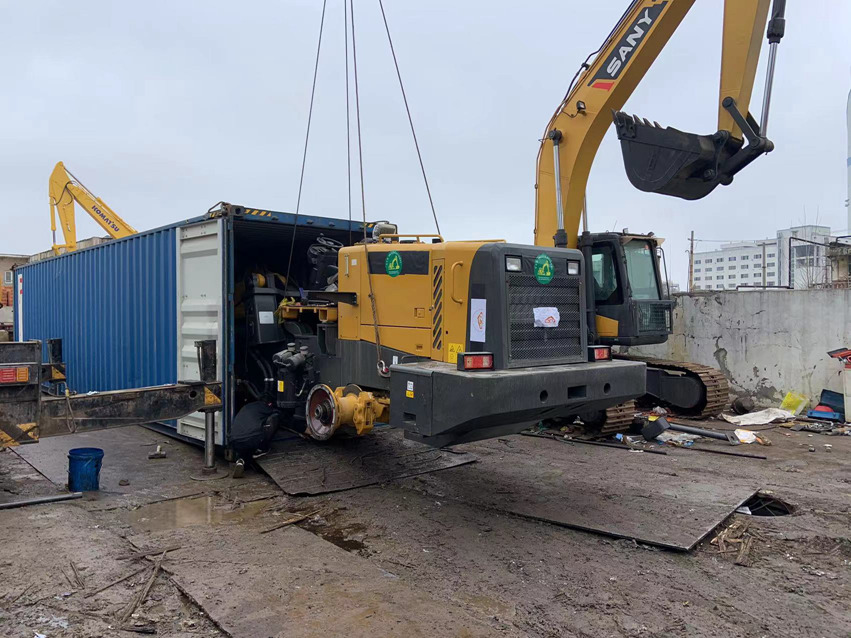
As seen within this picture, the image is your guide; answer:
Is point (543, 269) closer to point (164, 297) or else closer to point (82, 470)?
point (82, 470)

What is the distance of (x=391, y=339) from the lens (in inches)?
227

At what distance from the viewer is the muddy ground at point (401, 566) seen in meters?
3.67

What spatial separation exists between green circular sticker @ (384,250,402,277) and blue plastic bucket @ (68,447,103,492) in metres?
3.19

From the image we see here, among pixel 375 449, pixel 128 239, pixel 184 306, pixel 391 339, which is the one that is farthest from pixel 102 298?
pixel 391 339

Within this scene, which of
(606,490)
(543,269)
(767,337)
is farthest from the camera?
(767,337)

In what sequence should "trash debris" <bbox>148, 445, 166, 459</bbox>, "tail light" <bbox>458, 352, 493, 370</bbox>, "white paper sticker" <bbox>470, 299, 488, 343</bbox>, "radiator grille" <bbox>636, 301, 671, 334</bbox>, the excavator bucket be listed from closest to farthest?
"tail light" <bbox>458, 352, 493, 370</bbox>
"white paper sticker" <bbox>470, 299, 488, 343</bbox>
the excavator bucket
"trash debris" <bbox>148, 445, 166, 459</bbox>
"radiator grille" <bbox>636, 301, 671, 334</bbox>

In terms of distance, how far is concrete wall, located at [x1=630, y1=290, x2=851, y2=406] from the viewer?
10.9m

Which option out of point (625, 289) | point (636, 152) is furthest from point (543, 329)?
point (625, 289)

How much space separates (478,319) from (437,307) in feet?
1.38

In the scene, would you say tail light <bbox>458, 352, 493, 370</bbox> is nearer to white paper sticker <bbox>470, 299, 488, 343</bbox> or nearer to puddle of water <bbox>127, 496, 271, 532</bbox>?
white paper sticker <bbox>470, 299, 488, 343</bbox>

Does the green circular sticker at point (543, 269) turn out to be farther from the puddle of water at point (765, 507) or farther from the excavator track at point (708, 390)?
the excavator track at point (708, 390)

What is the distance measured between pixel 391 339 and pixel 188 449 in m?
3.69

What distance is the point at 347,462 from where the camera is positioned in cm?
710

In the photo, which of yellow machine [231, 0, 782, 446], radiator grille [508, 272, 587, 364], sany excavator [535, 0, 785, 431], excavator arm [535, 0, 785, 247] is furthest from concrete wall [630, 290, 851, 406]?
radiator grille [508, 272, 587, 364]
